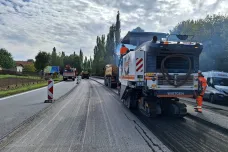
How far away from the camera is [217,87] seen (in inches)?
615

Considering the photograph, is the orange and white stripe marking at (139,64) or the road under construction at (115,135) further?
the orange and white stripe marking at (139,64)

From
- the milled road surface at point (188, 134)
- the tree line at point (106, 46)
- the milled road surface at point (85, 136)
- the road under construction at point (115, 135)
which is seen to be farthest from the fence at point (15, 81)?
the tree line at point (106, 46)

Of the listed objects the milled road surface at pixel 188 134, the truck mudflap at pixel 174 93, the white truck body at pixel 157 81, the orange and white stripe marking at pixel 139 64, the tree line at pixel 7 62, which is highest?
the tree line at pixel 7 62

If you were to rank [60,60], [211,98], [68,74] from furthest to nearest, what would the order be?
[60,60] → [68,74] → [211,98]

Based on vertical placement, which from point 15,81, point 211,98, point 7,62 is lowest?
point 211,98

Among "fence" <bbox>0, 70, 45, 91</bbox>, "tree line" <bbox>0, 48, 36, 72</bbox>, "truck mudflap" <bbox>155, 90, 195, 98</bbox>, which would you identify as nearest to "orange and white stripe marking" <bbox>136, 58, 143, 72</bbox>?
"truck mudflap" <bbox>155, 90, 195, 98</bbox>

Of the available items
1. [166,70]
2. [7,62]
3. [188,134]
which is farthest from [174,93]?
[7,62]

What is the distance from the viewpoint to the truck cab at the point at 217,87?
15080 mm

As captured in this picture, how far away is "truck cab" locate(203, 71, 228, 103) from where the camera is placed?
15080 mm

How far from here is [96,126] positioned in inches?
308

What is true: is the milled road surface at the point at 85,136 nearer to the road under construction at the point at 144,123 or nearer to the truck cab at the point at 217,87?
the road under construction at the point at 144,123

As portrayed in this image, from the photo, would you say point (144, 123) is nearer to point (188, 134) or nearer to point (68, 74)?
point (188, 134)

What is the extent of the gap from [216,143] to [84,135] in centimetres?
348

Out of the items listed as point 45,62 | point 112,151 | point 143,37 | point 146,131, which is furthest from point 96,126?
point 45,62
